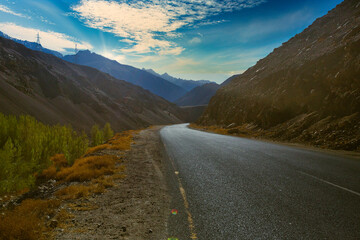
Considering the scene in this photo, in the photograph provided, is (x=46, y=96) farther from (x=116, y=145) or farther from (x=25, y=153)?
(x=25, y=153)

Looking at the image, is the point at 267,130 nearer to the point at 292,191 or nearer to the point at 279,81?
the point at 279,81

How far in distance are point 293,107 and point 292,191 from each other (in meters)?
23.2

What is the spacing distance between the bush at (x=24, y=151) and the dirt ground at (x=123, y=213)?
9.59ft

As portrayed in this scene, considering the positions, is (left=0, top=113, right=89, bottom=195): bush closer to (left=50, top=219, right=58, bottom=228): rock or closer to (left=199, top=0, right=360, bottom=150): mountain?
(left=50, top=219, right=58, bottom=228): rock

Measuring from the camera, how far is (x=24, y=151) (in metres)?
8.89

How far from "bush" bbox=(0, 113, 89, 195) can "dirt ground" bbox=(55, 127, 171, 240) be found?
115 inches

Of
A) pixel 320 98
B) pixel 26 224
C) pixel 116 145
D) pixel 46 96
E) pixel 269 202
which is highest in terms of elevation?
pixel 320 98

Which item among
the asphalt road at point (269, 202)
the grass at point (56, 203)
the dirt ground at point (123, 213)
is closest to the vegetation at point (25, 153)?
the grass at point (56, 203)

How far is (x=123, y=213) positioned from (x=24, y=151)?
6.81 m

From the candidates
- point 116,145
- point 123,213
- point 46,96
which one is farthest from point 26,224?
point 46,96

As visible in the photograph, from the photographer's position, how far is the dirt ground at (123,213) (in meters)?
3.83

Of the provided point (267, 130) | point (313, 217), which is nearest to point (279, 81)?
point (267, 130)

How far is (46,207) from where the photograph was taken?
4715 millimetres

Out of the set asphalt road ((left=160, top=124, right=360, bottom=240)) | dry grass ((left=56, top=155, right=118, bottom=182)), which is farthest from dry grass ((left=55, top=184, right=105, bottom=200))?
asphalt road ((left=160, top=124, right=360, bottom=240))
